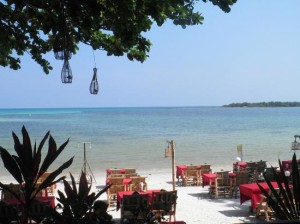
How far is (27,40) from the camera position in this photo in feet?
20.6

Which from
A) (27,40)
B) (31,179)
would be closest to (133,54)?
(27,40)

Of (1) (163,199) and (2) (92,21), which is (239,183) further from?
(2) (92,21)

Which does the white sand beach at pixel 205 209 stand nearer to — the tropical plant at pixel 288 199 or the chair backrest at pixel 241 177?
the chair backrest at pixel 241 177

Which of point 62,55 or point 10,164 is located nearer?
point 10,164

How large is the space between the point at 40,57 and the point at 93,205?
431 centimetres

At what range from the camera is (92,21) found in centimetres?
441

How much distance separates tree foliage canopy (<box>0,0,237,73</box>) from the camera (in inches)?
161

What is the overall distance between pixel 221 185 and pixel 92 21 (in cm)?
840

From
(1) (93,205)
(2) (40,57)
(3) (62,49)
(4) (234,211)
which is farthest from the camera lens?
(4) (234,211)

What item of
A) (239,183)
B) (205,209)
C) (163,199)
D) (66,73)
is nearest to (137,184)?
(205,209)

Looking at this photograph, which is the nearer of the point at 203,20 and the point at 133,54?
the point at 203,20

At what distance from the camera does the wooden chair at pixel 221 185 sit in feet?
38.4

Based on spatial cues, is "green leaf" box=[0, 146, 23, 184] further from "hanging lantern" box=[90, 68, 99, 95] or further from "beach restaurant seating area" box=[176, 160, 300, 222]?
"beach restaurant seating area" box=[176, 160, 300, 222]

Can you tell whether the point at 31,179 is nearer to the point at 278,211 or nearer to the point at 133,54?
the point at 278,211
